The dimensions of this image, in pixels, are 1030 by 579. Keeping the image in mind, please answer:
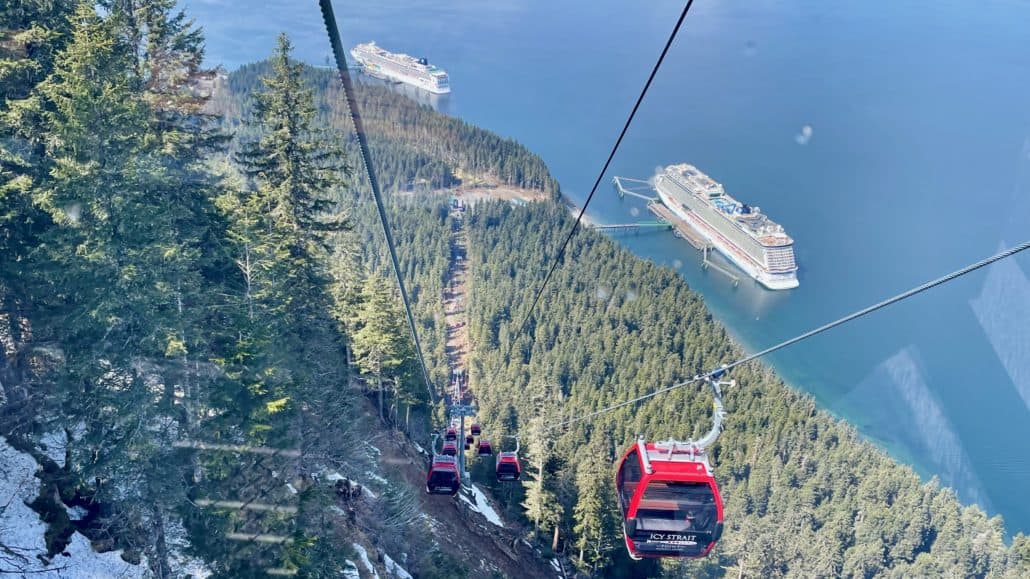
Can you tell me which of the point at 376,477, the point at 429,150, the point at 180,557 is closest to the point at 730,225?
the point at 429,150

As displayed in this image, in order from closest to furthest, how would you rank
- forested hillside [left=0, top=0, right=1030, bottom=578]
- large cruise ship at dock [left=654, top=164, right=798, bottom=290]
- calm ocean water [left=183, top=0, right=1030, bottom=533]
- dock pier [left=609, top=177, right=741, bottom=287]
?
forested hillside [left=0, top=0, right=1030, bottom=578], calm ocean water [left=183, top=0, right=1030, bottom=533], large cruise ship at dock [left=654, top=164, right=798, bottom=290], dock pier [left=609, top=177, right=741, bottom=287]

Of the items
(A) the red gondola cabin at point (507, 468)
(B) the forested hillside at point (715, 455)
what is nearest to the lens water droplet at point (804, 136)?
(B) the forested hillside at point (715, 455)

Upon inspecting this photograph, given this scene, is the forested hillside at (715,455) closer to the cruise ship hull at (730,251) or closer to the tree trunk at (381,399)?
the tree trunk at (381,399)

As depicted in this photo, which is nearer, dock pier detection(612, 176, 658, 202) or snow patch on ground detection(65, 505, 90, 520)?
snow patch on ground detection(65, 505, 90, 520)

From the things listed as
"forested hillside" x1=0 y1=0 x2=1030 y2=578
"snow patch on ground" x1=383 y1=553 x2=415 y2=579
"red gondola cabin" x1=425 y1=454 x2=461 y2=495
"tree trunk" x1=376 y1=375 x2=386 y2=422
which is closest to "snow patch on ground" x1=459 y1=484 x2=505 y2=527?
"forested hillside" x1=0 y1=0 x2=1030 y2=578

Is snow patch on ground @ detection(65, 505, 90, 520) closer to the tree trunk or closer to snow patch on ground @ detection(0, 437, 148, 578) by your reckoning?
snow patch on ground @ detection(0, 437, 148, 578)

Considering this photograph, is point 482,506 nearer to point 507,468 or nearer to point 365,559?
point 507,468

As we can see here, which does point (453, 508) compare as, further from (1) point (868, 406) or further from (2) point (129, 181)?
(1) point (868, 406)
